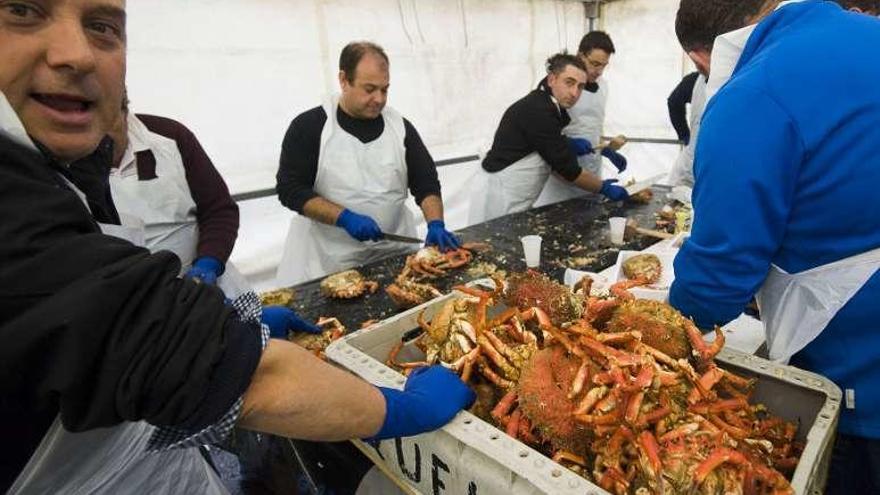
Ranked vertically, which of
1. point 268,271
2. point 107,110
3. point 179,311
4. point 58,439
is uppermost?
point 107,110

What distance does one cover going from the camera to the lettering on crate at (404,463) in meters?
1.35

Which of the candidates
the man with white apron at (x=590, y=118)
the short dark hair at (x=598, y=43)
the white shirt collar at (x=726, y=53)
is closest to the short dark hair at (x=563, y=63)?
the man with white apron at (x=590, y=118)

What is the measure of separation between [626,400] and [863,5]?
10.2ft

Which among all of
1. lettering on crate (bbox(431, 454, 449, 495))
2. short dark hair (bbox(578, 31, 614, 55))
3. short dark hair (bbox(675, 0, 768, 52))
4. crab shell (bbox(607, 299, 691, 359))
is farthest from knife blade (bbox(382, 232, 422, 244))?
short dark hair (bbox(578, 31, 614, 55))

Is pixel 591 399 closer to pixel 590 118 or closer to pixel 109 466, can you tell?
pixel 109 466

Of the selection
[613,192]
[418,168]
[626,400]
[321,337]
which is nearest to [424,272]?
[321,337]

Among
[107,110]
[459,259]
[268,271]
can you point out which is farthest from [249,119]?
[107,110]

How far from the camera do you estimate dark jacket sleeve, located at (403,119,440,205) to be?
393 centimetres

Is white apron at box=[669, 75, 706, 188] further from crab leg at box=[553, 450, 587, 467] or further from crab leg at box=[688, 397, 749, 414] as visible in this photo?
crab leg at box=[553, 450, 587, 467]

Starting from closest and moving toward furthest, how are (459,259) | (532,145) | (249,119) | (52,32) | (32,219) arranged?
(32,219) → (52,32) → (459,259) → (249,119) → (532,145)

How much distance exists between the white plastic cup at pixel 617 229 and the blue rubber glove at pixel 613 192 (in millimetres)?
1198

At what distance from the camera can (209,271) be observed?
2574 mm

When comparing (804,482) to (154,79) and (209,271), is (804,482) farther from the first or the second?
(154,79)

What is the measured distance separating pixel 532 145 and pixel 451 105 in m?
1.60
